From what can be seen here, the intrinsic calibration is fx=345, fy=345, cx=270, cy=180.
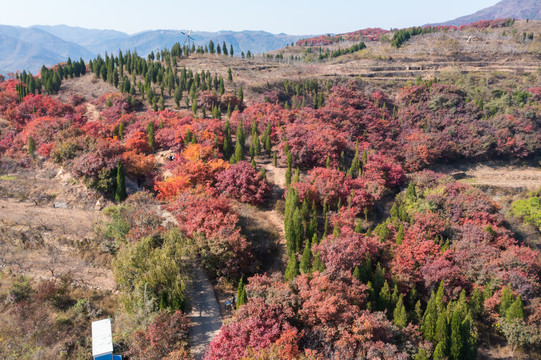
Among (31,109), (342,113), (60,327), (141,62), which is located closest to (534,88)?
(342,113)

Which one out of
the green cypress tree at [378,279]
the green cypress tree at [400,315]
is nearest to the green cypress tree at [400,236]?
the green cypress tree at [378,279]

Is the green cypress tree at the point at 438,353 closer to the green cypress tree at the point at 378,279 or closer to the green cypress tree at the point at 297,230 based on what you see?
the green cypress tree at the point at 378,279

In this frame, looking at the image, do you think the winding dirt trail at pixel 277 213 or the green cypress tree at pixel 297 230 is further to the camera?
Answer: the winding dirt trail at pixel 277 213

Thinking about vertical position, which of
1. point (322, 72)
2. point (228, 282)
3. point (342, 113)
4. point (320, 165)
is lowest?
point (228, 282)

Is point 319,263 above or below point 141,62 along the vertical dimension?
below

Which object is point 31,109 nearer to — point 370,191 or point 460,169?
point 370,191

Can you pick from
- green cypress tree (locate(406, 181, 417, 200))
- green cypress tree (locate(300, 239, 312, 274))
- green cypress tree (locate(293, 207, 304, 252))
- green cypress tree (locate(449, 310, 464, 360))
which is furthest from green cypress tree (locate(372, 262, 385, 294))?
green cypress tree (locate(406, 181, 417, 200))

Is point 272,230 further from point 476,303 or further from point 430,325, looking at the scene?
point 476,303

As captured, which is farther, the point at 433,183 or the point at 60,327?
the point at 433,183
